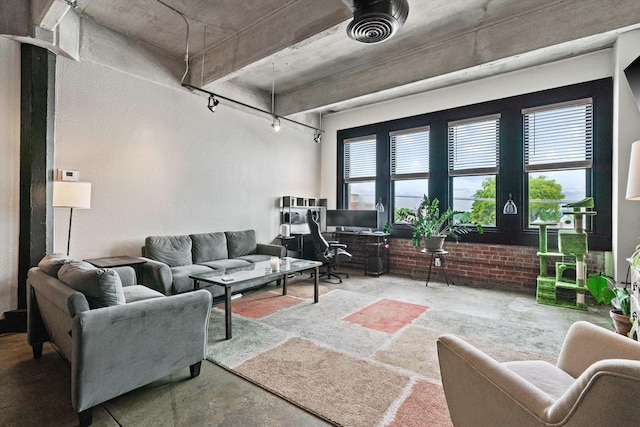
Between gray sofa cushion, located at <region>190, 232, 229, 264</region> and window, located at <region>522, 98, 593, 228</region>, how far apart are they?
16.0 feet

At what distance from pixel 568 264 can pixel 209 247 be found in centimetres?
512

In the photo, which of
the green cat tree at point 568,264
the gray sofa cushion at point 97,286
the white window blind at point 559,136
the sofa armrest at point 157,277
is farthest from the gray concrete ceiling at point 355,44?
the gray sofa cushion at point 97,286

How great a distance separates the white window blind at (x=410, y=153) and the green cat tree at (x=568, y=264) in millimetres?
2263

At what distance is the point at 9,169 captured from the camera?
3.18 m

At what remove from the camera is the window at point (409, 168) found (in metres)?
6.04

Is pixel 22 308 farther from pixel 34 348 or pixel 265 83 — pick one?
pixel 265 83

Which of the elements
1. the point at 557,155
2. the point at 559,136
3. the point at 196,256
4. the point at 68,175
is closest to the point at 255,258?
the point at 196,256

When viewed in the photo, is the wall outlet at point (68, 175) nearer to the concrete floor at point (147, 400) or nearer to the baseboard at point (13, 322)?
the baseboard at point (13, 322)

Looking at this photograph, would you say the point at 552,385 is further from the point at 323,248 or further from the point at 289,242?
the point at 289,242

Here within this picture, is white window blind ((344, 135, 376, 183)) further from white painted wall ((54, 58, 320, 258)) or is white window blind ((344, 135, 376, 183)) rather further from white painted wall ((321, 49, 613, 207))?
white painted wall ((54, 58, 320, 258))

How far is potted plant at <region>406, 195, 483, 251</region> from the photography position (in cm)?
523

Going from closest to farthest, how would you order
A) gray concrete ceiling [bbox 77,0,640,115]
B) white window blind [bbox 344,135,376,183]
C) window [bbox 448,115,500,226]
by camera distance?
gray concrete ceiling [bbox 77,0,640,115] → window [bbox 448,115,500,226] → white window blind [bbox 344,135,376,183]

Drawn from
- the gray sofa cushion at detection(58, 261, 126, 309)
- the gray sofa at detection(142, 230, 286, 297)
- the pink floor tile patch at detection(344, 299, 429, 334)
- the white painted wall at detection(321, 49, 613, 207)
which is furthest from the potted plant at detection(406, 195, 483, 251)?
the gray sofa cushion at detection(58, 261, 126, 309)

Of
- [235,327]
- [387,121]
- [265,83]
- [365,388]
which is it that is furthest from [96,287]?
[387,121]
